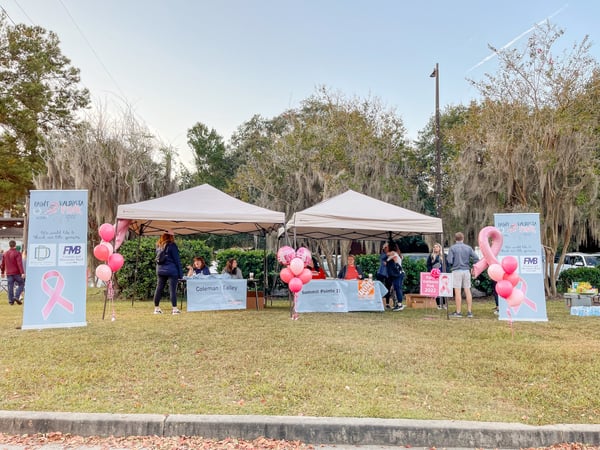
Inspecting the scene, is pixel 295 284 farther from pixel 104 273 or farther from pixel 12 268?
pixel 12 268

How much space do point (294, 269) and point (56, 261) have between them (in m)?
3.98

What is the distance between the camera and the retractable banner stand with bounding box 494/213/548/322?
8570 millimetres

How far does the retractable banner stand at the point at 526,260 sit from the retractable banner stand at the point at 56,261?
24.4 feet

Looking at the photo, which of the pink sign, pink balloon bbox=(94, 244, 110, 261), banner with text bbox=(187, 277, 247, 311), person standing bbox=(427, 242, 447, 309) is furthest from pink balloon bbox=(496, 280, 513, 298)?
pink balloon bbox=(94, 244, 110, 261)

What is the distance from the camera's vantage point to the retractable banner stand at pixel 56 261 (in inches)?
283

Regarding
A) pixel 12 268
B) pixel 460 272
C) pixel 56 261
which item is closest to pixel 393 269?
pixel 460 272

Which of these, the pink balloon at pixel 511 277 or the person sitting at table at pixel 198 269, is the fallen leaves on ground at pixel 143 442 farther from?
the person sitting at table at pixel 198 269

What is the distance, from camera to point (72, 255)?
24.4 ft

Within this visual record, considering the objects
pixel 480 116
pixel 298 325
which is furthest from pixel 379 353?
pixel 480 116

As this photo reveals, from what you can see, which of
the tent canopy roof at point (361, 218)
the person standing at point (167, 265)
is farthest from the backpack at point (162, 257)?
the tent canopy roof at point (361, 218)

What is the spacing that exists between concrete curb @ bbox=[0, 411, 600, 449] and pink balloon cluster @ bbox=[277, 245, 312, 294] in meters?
4.92

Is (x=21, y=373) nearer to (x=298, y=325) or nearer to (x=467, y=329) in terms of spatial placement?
(x=298, y=325)

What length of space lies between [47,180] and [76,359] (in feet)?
35.2

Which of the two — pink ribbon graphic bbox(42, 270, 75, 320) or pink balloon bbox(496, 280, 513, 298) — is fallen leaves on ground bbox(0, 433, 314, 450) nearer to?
pink ribbon graphic bbox(42, 270, 75, 320)
